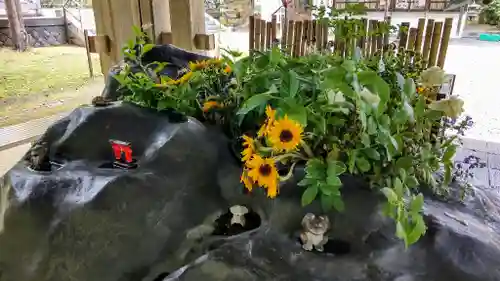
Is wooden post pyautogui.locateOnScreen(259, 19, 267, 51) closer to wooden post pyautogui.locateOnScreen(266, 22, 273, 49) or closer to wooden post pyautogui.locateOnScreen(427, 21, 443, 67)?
wooden post pyautogui.locateOnScreen(266, 22, 273, 49)

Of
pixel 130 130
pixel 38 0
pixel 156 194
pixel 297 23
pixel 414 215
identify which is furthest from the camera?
pixel 38 0

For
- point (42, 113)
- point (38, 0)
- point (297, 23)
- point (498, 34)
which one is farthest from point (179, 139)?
point (38, 0)

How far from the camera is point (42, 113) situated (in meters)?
4.78

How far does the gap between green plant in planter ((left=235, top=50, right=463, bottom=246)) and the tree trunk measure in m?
6.87

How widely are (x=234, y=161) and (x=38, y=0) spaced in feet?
24.2

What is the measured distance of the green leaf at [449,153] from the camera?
1012mm

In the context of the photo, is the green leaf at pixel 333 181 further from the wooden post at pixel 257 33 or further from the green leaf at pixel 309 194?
the wooden post at pixel 257 33

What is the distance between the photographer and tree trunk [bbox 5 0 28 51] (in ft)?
21.6

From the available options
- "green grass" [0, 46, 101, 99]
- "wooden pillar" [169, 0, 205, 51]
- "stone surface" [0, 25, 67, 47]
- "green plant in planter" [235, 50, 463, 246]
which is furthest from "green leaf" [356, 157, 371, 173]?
"stone surface" [0, 25, 67, 47]

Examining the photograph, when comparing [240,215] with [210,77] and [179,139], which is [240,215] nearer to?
[179,139]

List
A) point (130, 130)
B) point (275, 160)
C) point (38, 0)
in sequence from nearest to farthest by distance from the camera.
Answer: point (275, 160)
point (130, 130)
point (38, 0)

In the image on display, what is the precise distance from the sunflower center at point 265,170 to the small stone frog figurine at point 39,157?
2.07 feet

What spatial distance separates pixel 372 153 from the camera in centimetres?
91

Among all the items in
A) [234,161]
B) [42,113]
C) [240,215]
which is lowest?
[42,113]
